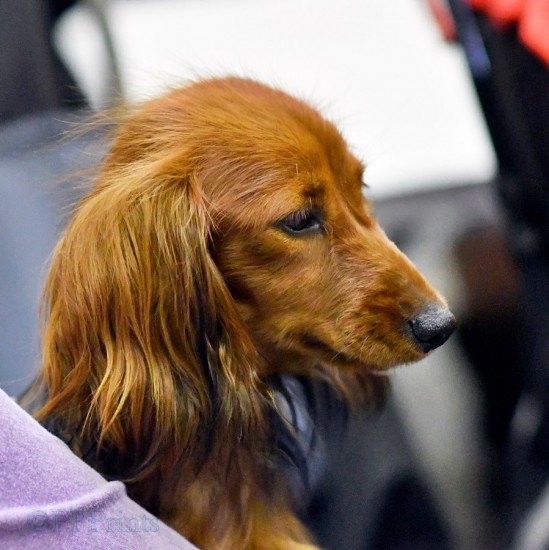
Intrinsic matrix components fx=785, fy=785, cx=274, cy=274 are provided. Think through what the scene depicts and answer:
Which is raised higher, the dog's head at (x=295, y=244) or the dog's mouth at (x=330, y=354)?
the dog's head at (x=295, y=244)

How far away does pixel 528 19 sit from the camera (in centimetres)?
96

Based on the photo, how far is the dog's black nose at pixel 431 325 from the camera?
76 cm

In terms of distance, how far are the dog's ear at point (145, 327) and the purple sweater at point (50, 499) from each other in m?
0.08

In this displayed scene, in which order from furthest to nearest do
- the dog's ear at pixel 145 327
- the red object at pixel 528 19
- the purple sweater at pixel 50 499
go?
1. the red object at pixel 528 19
2. the dog's ear at pixel 145 327
3. the purple sweater at pixel 50 499

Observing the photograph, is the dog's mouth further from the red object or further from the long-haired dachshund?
the red object

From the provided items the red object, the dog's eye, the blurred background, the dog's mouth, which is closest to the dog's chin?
the dog's mouth

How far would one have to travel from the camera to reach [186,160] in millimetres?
758

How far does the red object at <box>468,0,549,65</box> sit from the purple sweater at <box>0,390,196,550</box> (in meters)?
0.70

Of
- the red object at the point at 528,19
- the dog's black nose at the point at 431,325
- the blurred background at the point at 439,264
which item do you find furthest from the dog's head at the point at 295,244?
the red object at the point at 528,19

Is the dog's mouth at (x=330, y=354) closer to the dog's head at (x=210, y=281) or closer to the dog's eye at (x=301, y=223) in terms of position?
the dog's head at (x=210, y=281)

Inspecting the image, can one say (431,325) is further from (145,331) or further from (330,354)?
(145,331)

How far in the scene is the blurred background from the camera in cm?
98

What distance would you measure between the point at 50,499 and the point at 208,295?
230mm

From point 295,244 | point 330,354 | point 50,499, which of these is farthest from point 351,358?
point 50,499
